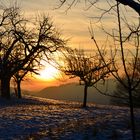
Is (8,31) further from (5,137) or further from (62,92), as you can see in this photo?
(62,92)

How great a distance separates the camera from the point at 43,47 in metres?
44.0

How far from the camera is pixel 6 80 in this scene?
44.6 metres

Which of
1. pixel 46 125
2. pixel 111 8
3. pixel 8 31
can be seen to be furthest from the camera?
pixel 8 31

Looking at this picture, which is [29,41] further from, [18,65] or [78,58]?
[78,58]

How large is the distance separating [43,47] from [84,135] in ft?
92.2

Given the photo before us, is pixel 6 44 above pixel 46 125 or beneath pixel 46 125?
above

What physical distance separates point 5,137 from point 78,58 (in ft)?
83.3

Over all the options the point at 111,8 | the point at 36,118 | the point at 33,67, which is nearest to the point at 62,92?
the point at 33,67

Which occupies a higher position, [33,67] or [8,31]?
[8,31]

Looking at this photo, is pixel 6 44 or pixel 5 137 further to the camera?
pixel 6 44

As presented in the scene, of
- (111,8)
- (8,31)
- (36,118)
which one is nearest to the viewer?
(111,8)

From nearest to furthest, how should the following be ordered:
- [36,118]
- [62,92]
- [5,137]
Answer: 1. [5,137]
2. [36,118]
3. [62,92]

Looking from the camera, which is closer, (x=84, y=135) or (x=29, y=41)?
(x=84, y=135)

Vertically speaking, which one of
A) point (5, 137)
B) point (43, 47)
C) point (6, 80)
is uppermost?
point (43, 47)
